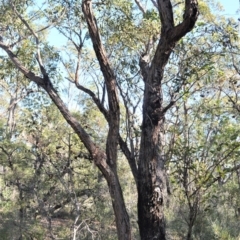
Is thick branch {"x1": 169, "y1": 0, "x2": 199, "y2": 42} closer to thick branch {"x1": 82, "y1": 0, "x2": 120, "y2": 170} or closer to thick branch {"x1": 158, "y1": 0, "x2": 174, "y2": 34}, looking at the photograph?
thick branch {"x1": 158, "y1": 0, "x2": 174, "y2": 34}

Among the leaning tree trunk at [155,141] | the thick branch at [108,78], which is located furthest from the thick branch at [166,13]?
the thick branch at [108,78]

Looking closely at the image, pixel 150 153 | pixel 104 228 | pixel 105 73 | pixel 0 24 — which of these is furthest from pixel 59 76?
pixel 104 228

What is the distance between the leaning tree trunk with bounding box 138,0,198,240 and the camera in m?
3.92

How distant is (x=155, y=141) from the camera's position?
13.7ft

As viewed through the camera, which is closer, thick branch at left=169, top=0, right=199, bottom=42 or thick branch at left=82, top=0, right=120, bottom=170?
thick branch at left=169, top=0, right=199, bottom=42

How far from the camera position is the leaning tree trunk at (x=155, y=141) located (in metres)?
3.92

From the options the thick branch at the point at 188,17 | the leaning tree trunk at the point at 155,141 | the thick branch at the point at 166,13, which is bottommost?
the leaning tree trunk at the point at 155,141

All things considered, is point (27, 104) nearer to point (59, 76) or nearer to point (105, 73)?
point (59, 76)

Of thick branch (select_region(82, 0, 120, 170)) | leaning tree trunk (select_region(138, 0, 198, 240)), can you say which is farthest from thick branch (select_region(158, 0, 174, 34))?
thick branch (select_region(82, 0, 120, 170))

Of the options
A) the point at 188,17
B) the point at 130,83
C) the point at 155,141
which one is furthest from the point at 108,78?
the point at 130,83

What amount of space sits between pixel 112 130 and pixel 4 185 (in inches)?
227

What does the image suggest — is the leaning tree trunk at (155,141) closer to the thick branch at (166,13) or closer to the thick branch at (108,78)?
the thick branch at (166,13)

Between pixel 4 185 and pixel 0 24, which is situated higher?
pixel 0 24

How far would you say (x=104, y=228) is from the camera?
10375 millimetres
